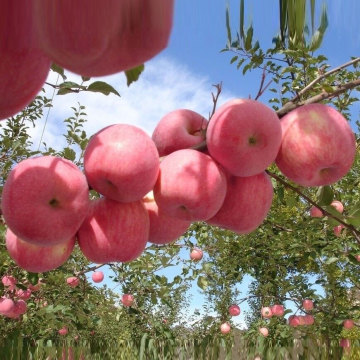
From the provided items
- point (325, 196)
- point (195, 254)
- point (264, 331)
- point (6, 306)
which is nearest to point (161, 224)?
point (325, 196)

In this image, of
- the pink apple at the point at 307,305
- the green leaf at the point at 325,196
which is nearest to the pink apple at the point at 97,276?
the pink apple at the point at 307,305

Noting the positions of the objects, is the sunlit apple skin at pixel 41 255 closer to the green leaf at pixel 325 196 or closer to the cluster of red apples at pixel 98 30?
the green leaf at pixel 325 196

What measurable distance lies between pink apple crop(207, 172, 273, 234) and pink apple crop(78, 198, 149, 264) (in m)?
0.17

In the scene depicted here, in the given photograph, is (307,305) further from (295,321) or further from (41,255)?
(41,255)

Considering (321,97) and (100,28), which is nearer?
(100,28)

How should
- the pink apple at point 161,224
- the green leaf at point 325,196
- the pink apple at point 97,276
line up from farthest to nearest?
1. the pink apple at point 97,276
2. the green leaf at point 325,196
3. the pink apple at point 161,224

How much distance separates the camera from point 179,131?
0.95 meters

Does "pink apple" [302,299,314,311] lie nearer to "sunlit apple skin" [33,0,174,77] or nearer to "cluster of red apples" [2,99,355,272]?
"cluster of red apples" [2,99,355,272]

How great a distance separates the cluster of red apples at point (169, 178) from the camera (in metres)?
0.81

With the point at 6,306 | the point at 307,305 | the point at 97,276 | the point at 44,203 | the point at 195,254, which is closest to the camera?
the point at 44,203

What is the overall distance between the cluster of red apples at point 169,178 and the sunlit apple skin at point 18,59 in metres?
0.40

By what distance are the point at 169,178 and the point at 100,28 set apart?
1.93 ft

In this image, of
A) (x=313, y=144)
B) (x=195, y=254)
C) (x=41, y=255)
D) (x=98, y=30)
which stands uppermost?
(x=195, y=254)

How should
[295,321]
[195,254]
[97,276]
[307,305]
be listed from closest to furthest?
[195,254], [97,276], [307,305], [295,321]
